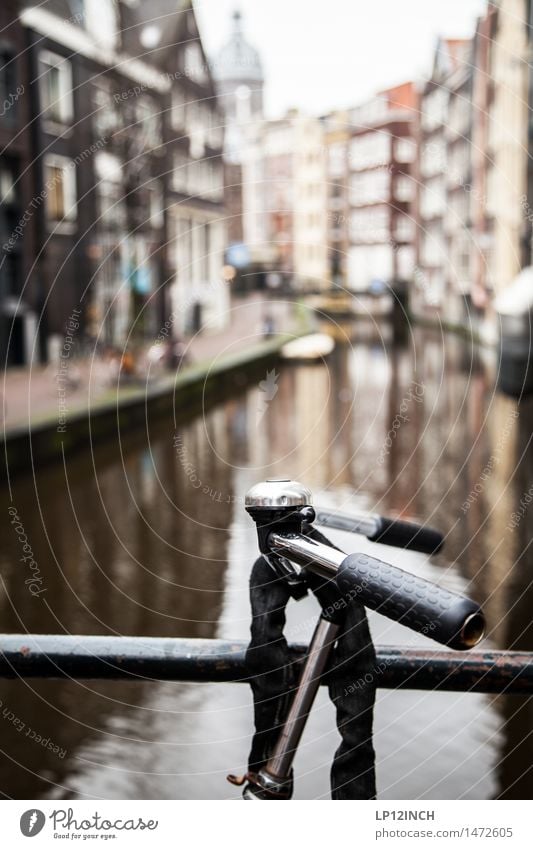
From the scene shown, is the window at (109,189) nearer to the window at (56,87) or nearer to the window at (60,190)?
the window at (60,190)

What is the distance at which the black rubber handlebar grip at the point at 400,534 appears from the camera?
119 centimetres

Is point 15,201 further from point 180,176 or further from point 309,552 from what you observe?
point 309,552

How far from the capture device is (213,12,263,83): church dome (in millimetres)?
2346

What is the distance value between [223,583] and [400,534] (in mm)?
4380

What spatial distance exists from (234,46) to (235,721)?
2245 millimetres

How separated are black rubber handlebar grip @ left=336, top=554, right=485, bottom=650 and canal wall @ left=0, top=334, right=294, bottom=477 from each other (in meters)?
4.46

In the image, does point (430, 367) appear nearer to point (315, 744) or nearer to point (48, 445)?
point (48, 445)

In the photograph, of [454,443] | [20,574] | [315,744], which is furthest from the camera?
[454,443]

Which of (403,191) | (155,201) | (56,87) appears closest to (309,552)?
(155,201)

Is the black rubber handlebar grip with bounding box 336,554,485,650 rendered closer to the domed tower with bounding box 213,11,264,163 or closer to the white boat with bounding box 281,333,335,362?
the domed tower with bounding box 213,11,264,163

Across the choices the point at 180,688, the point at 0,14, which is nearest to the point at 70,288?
the point at 0,14

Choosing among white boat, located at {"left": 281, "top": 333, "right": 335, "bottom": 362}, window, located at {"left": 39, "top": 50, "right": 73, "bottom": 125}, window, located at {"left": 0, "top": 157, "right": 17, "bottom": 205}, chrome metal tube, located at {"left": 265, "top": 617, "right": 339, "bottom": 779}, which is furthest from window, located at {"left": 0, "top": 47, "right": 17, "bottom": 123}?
chrome metal tube, located at {"left": 265, "top": 617, "right": 339, "bottom": 779}
